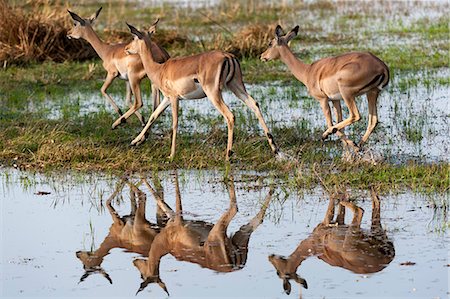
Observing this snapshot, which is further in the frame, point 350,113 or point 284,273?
point 350,113

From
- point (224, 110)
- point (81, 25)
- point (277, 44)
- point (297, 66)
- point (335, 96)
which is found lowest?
point (224, 110)

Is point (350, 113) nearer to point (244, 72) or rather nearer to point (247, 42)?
point (244, 72)

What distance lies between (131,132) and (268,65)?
4.32 metres

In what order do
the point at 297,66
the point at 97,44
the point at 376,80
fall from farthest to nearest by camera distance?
1. the point at 97,44
2. the point at 297,66
3. the point at 376,80

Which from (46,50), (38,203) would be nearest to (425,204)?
(38,203)

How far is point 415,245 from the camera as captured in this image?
21.3ft

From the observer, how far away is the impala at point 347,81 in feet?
29.5

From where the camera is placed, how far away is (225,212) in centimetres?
755

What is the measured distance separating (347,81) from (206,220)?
2355mm

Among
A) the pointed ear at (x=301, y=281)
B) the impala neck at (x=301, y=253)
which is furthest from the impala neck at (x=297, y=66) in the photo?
the pointed ear at (x=301, y=281)

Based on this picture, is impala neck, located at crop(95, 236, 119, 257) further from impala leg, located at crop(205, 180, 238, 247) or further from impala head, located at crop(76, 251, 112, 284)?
impala leg, located at crop(205, 180, 238, 247)

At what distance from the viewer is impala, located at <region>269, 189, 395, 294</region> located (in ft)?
20.0

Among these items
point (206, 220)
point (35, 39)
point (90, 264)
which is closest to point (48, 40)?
point (35, 39)

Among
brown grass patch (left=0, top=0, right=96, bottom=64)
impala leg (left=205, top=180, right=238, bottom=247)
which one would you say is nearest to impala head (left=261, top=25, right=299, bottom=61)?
impala leg (left=205, top=180, right=238, bottom=247)
